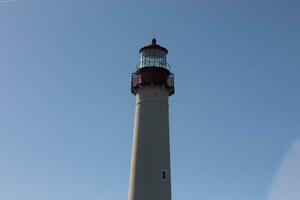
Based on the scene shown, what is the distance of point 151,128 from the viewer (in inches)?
1384

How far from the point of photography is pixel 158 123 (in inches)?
1391

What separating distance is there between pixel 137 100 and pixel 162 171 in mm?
5540

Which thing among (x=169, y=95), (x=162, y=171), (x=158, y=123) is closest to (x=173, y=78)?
(x=169, y=95)

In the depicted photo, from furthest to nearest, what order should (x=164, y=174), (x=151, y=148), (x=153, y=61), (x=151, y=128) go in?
(x=153, y=61) < (x=151, y=128) < (x=151, y=148) < (x=164, y=174)

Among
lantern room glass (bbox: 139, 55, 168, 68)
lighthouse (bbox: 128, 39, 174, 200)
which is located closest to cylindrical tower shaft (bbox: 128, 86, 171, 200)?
lighthouse (bbox: 128, 39, 174, 200)

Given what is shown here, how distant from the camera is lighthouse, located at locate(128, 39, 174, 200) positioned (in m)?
33.8

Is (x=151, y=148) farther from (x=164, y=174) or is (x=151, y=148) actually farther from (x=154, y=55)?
(x=154, y=55)

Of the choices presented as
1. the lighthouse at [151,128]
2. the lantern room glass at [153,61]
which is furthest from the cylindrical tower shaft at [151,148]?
the lantern room glass at [153,61]

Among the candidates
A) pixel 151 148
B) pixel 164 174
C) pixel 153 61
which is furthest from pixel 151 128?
pixel 153 61

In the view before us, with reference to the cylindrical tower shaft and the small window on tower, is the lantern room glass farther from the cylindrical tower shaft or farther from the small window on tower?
the small window on tower

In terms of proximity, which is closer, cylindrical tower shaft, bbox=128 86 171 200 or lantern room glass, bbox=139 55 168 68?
cylindrical tower shaft, bbox=128 86 171 200

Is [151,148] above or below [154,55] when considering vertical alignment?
below

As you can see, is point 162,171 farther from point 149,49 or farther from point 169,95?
point 149,49

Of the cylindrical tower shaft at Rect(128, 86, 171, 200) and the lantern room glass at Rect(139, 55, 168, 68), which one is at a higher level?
the lantern room glass at Rect(139, 55, 168, 68)
